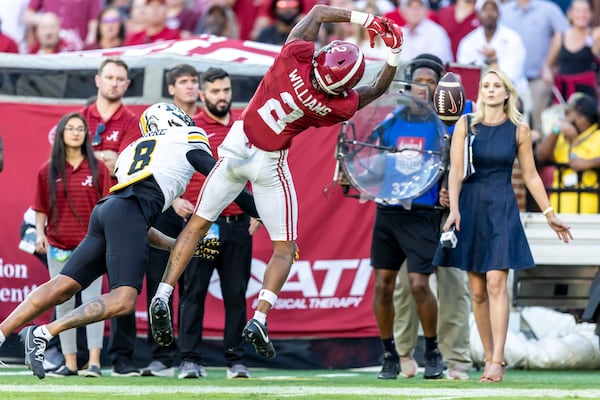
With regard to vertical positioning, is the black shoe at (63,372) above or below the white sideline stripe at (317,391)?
below

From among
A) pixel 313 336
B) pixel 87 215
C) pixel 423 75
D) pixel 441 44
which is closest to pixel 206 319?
pixel 313 336

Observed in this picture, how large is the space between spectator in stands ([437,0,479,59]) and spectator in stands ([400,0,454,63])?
31 cm

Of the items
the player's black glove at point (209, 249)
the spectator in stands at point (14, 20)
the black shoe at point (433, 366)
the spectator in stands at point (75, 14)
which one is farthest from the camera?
the spectator in stands at point (14, 20)

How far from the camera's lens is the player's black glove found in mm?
10031

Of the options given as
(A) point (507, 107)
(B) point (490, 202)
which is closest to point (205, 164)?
(B) point (490, 202)

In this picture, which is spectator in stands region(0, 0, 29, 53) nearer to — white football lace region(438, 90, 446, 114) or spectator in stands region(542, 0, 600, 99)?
spectator in stands region(542, 0, 600, 99)

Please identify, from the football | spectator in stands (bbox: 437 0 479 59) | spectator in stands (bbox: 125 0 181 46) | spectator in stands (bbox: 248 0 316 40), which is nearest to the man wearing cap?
spectator in stands (bbox: 437 0 479 59)

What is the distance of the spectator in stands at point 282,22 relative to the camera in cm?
1471

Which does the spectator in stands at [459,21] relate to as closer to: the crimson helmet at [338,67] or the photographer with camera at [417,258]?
the photographer with camera at [417,258]

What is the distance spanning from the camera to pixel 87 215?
33.7 ft

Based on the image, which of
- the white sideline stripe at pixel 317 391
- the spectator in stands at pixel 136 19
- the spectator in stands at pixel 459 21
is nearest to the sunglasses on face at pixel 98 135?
the white sideline stripe at pixel 317 391

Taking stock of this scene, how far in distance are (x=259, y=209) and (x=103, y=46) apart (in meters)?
6.13

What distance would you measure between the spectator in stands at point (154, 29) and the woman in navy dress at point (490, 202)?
18.5 ft

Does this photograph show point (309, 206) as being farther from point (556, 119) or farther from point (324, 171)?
point (556, 119)
